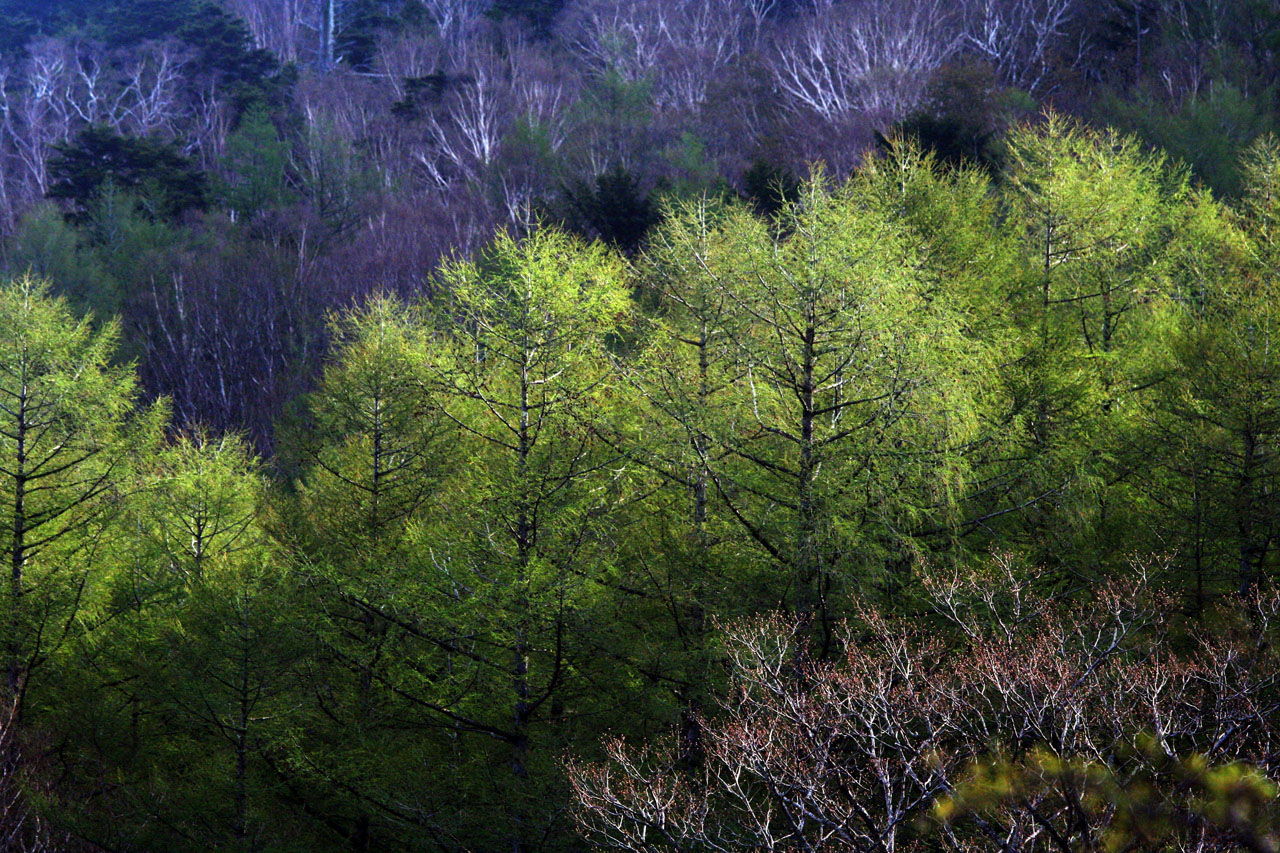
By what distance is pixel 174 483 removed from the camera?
790 inches

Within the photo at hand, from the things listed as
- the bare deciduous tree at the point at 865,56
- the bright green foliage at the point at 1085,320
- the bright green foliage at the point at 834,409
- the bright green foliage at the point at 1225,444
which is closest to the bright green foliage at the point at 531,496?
the bright green foliage at the point at 834,409

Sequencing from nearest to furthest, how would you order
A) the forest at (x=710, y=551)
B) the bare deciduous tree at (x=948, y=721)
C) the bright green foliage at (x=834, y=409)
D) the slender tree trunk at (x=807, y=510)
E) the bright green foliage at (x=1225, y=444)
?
the bare deciduous tree at (x=948, y=721)
the forest at (x=710, y=551)
the slender tree trunk at (x=807, y=510)
the bright green foliage at (x=834, y=409)
the bright green foliage at (x=1225, y=444)

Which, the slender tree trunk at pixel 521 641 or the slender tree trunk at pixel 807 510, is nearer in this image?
the slender tree trunk at pixel 807 510

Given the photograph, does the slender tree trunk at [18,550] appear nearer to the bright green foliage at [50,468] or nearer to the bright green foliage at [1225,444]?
the bright green foliage at [50,468]

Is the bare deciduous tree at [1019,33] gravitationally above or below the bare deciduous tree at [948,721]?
above

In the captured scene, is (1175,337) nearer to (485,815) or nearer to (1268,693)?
(1268,693)

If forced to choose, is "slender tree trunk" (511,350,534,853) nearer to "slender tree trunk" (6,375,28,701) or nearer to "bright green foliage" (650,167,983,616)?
"bright green foliage" (650,167,983,616)

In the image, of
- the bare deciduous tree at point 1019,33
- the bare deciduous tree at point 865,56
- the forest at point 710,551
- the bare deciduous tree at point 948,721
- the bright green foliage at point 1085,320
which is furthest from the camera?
the bare deciduous tree at point 1019,33

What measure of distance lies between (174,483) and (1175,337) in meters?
16.5

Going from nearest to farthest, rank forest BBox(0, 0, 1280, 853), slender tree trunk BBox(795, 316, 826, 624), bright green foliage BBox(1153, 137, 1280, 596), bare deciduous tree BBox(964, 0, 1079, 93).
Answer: forest BBox(0, 0, 1280, 853) < slender tree trunk BBox(795, 316, 826, 624) < bright green foliage BBox(1153, 137, 1280, 596) < bare deciduous tree BBox(964, 0, 1079, 93)

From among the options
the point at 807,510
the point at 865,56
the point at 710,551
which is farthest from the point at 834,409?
the point at 865,56

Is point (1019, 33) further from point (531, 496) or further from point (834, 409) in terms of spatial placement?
point (531, 496)

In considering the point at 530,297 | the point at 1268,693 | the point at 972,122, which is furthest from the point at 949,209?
the point at 972,122

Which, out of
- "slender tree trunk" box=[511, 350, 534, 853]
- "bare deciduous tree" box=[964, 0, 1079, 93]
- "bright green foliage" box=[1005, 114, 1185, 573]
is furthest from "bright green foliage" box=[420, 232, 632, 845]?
"bare deciduous tree" box=[964, 0, 1079, 93]
